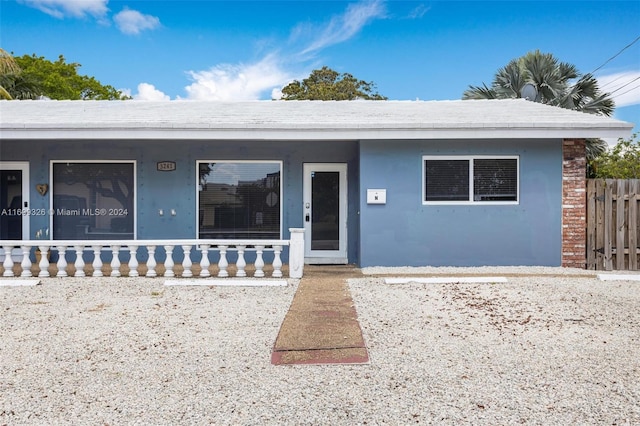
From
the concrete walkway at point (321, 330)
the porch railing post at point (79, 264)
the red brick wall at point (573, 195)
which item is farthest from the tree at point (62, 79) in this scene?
the red brick wall at point (573, 195)

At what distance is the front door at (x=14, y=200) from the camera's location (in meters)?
9.29

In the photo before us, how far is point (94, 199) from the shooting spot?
938 centimetres

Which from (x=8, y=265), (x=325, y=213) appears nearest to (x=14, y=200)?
(x=8, y=265)

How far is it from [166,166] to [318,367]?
6777mm

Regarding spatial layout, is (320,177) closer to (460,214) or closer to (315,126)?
(315,126)

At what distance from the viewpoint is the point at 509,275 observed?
796 cm

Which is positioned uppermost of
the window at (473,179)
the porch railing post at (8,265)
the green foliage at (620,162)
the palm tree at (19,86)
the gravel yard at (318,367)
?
the palm tree at (19,86)

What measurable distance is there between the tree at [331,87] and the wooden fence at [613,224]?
802 inches

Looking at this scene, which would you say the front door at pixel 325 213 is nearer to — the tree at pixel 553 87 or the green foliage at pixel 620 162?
the tree at pixel 553 87

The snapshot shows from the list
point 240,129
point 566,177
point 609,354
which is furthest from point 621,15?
point 609,354

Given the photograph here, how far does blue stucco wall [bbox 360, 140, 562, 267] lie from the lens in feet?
28.1

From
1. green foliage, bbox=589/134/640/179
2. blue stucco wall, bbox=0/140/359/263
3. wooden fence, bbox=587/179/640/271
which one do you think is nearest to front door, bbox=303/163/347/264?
blue stucco wall, bbox=0/140/359/263

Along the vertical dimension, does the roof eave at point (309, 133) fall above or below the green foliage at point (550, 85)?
below

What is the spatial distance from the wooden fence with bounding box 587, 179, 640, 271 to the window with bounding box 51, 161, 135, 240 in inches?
366
